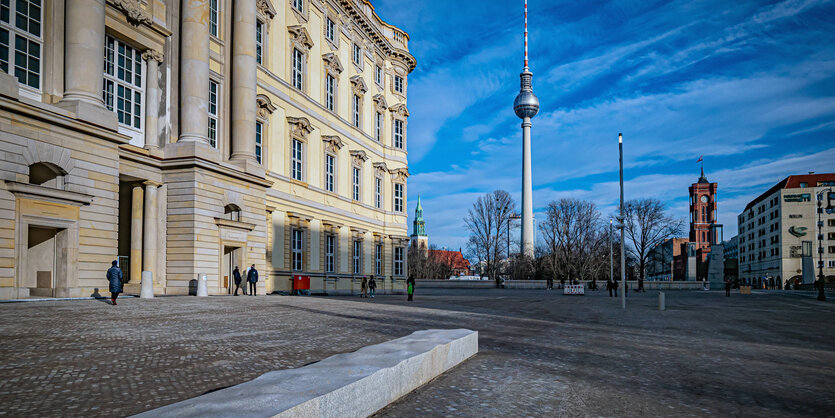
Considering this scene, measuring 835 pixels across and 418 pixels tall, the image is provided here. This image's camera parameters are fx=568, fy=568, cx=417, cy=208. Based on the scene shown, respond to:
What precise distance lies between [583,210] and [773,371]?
7444 centimetres

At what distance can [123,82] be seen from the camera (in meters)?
23.6

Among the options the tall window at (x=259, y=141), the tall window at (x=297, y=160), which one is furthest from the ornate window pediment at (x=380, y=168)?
the tall window at (x=259, y=141)

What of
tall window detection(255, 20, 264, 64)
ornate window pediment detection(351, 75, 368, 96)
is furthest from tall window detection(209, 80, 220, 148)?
ornate window pediment detection(351, 75, 368, 96)

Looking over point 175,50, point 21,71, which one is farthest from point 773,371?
point 175,50

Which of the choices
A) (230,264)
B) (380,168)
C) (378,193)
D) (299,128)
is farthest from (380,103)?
(230,264)

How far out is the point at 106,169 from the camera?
68.6 feet

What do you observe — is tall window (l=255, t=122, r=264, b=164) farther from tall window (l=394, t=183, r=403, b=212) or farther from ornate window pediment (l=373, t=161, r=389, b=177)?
tall window (l=394, t=183, r=403, b=212)

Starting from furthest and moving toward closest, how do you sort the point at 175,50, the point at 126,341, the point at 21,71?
1. the point at 175,50
2. the point at 21,71
3. the point at 126,341

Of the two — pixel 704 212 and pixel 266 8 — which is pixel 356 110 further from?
pixel 704 212

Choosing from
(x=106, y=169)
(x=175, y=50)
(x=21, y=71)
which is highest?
(x=175, y=50)

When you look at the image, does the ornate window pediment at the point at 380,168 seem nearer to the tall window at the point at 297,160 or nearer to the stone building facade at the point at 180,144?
the stone building facade at the point at 180,144

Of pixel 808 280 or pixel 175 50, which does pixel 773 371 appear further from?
pixel 808 280

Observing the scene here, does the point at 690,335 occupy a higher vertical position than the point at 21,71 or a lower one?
lower

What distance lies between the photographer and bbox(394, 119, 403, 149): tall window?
5036cm
